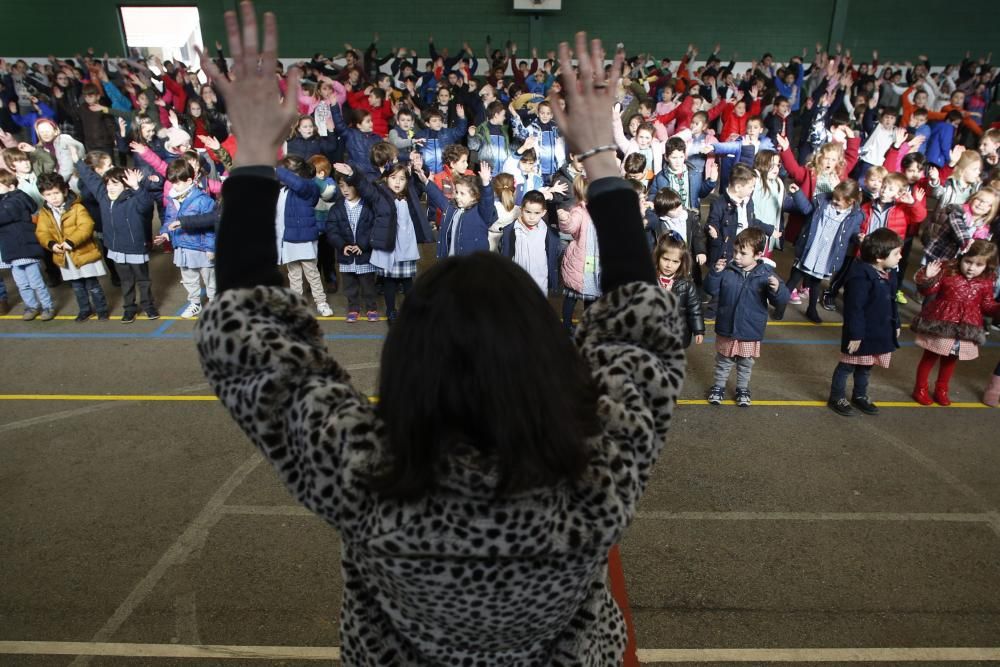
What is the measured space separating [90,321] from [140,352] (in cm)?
132

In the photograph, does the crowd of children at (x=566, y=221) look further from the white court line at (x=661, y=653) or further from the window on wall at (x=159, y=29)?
the window on wall at (x=159, y=29)

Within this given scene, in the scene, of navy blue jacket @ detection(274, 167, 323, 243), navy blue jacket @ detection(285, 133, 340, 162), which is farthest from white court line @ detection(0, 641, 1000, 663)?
navy blue jacket @ detection(285, 133, 340, 162)

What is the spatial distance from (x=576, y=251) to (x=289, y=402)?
Result: 547cm

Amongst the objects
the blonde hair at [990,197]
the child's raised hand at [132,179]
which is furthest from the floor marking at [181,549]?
the blonde hair at [990,197]

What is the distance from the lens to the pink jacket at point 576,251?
21.6 ft

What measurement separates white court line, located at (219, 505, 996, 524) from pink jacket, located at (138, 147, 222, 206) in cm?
466

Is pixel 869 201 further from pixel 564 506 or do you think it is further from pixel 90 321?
pixel 90 321

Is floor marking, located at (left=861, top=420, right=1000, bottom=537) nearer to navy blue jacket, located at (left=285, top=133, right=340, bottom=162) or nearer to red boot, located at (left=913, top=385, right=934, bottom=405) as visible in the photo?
red boot, located at (left=913, top=385, right=934, bottom=405)

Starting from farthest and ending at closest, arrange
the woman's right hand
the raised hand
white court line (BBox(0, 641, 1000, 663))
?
white court line (BBox(0, 641, 1000, 663)) → the woman's right hand → the raised hand

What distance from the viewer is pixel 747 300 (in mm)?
5688

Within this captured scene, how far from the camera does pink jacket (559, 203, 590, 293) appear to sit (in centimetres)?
657

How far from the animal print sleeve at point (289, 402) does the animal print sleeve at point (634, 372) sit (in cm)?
47

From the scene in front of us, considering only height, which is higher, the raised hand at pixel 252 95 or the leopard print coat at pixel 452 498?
the raised hand at pixel 252 95

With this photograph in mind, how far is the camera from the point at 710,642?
11.7 ft
